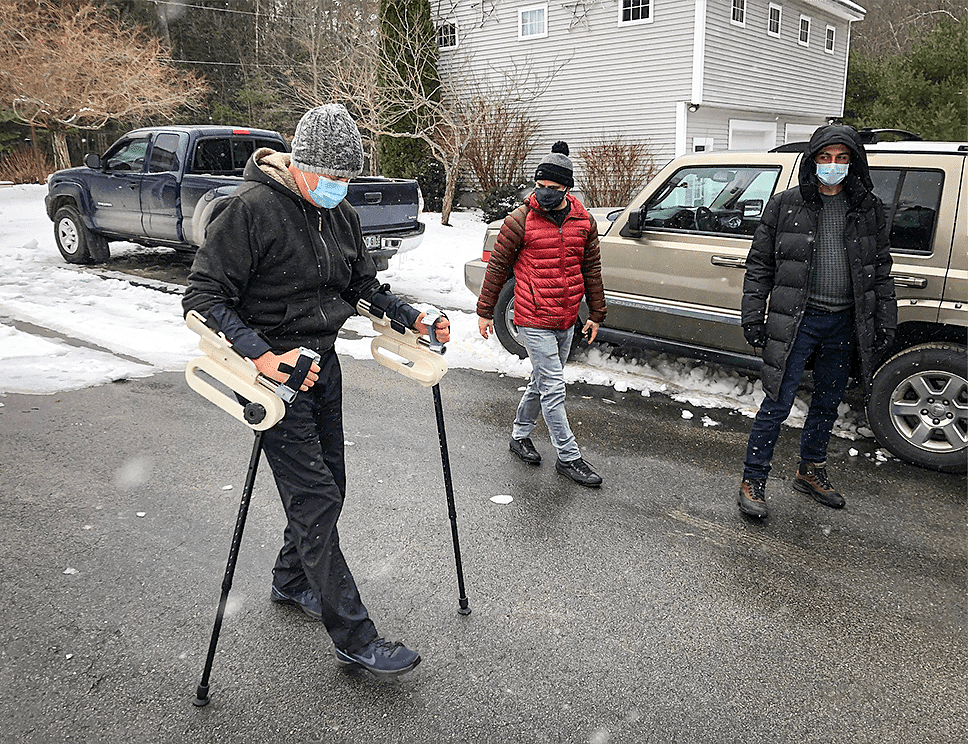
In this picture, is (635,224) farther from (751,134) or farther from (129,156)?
(751,134)

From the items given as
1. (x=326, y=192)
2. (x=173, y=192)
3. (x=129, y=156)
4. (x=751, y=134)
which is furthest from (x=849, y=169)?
(x=751, y=134)

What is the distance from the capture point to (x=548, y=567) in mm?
3930

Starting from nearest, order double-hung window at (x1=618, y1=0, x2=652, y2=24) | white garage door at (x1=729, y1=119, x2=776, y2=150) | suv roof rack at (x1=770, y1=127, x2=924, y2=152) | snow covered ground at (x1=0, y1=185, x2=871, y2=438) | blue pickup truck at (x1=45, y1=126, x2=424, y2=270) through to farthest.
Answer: suv roof rack at (x1=770, y1=127, x2=924, y2=152)
snow covered ground at (x1=0, y1=185, x2=871, y2=438)
blue pickup truck at (x1=45, y1=126, x2=424, y2=270)
double-hung window at (x1=618, y1=0, x2=652, y2=24)
white garage door at (x1=729, y1=119, x2=776, y2=150)

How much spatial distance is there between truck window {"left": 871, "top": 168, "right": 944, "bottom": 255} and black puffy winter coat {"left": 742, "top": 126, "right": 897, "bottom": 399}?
114 centimetres

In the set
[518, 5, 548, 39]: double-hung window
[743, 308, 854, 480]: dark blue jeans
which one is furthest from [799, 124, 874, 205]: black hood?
[518, 5, 548, 39]: double-hung window

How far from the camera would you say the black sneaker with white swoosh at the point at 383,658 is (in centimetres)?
298

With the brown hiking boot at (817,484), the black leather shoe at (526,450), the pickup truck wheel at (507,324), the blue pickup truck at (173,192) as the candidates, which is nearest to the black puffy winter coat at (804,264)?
the brown hiking boot at (817,484)

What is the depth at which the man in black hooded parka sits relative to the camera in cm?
418

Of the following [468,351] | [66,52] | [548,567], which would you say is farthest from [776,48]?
[548,567]

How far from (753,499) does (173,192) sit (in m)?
8.83

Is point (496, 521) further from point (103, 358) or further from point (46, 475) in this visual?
point (103, 358)

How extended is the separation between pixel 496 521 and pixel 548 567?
57 cm

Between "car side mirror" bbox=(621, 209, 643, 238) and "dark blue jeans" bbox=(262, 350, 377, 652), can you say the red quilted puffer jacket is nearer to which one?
"car side mirror" bbox=(621, 209, 643, 238)

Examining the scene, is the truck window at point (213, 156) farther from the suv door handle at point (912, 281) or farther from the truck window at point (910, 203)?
the suv door handle at point (912, 281)
